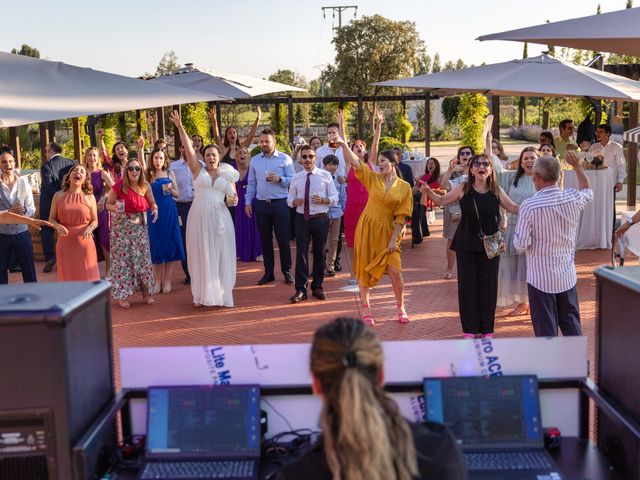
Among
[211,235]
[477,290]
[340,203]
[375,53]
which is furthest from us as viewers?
[375,53]

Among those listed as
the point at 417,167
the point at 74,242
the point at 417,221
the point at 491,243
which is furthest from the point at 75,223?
the point at 417,167

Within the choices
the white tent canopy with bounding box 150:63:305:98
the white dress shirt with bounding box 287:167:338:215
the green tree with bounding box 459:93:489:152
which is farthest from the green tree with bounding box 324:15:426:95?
the white dress shirt with bounding box 287:167:338:215

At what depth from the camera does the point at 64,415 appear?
3.00m

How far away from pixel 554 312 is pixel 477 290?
3.72 feet

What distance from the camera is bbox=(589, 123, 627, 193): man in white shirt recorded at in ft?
43.0

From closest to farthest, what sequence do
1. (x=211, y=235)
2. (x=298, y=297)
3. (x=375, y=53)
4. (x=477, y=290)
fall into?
1. (x=477, y=290)
2. (x=211, y=235)
3. (x=298, y=297)
4. (x=375, y=53)

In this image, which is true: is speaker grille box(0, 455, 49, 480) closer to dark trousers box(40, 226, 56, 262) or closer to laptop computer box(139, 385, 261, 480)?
laptop computer box(139, 385, 261, 480)

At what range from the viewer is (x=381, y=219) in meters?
8.37

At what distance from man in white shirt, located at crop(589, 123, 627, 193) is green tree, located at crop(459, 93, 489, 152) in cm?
619

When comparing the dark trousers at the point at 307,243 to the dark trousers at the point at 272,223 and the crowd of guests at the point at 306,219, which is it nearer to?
the crowd of guests at the point at 306,219

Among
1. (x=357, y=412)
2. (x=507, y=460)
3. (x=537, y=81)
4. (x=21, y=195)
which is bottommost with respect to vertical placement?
(x=507, y=460)

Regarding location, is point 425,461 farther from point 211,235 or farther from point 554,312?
point 211,235

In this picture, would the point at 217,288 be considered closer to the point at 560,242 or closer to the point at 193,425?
the point at 560,242

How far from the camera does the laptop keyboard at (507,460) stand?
3.25 meters
